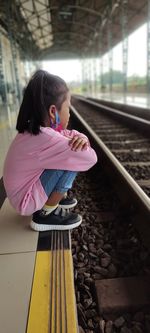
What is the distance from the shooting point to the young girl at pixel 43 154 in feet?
5.90

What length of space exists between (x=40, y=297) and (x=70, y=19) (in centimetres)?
2552

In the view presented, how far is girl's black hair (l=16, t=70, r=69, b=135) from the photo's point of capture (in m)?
1.77

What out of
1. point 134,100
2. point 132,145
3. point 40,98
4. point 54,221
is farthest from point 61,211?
point 134,100

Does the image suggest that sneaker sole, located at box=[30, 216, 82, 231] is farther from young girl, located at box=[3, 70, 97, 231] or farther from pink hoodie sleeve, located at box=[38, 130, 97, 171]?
pink hoodie sleeve, located at box=[38, 130, 97, 171]

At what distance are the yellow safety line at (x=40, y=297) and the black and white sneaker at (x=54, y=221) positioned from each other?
285 millimetres

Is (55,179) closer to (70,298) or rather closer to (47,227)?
(47,227)

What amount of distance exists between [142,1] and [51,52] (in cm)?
2442

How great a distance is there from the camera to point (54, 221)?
2008mm

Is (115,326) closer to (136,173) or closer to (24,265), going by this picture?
(24,265)

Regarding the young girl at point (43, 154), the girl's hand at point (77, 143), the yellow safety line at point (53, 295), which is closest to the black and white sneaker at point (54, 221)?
the young girl at point (43, 154)

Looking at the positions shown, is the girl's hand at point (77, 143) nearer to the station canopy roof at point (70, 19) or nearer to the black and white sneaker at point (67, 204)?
the black and white sneaker at point (67, 204)

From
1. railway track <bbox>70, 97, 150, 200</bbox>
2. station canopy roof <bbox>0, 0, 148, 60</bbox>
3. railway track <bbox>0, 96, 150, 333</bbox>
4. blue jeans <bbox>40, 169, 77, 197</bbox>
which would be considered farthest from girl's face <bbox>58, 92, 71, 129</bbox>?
station canopy roof <bbox>0, 0, 148, 60</bbox>

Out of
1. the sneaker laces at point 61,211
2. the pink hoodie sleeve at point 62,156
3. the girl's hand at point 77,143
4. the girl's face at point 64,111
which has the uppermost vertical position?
the girl's face at point 64,111

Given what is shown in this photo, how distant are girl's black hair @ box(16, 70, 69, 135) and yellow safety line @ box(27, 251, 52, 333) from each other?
2.27 ft
